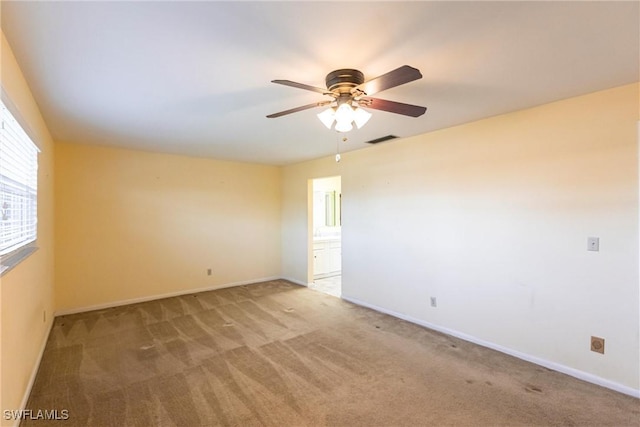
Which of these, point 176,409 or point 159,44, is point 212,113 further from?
point 176,409

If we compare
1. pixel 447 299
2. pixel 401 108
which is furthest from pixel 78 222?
pixel 447 299

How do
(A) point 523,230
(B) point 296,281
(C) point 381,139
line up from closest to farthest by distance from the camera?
(A) point 523,230, (C) point 381,139, (B) point 296,281

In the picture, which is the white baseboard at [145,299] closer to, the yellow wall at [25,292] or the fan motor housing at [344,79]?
the yellow wall at [25,292]

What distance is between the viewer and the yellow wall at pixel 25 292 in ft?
5.81

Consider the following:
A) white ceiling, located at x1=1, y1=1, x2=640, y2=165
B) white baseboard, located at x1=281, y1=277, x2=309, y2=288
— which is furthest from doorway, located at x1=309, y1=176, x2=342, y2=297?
white ceiling, located at x1=1, y1=1, x2=640, y2=165

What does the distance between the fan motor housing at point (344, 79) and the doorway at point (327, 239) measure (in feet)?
11.0

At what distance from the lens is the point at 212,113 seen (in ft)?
9.47

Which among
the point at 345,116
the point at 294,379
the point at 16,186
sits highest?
the point at 345,116

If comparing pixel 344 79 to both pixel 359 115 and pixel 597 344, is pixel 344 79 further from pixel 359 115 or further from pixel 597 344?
pixel 597 344

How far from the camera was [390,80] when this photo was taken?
5.55 feet

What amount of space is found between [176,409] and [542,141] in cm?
379

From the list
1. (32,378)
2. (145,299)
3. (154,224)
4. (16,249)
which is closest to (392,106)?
(16,249)

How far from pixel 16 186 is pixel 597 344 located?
474cm

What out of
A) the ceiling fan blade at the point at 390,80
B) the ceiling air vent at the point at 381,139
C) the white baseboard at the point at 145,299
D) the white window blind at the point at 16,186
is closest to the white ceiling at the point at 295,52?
the ceiling fan blade at the point at 390,80
